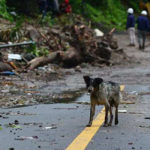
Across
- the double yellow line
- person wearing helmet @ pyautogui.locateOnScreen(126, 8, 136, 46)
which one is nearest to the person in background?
person wearing helmet @ pyautogui.locateOnScreen(126, 8, 136, 46)

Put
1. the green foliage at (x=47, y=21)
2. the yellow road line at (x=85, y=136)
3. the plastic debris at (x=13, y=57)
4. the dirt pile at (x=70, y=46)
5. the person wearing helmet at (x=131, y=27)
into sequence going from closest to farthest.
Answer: the yellow road line at (x=85, y=136), the plastic debris at (x=13, y=57), the dirt pile at (x=70, y=46), the green foliage at (x=47, y=21), the person wearing helmet at (x=131, y=27)

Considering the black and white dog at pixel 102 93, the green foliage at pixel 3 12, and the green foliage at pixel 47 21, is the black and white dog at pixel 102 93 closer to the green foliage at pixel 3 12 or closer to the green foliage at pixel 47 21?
the green foliage at pixel 3 12

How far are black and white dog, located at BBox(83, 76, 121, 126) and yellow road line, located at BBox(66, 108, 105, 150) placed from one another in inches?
10.0

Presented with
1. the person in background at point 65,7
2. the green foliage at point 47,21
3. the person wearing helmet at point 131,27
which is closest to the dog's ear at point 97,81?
the green foliage at point 47,21

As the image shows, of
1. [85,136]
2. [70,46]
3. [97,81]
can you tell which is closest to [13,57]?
[70,46]

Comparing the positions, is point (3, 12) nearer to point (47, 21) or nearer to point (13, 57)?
point (47, 21)

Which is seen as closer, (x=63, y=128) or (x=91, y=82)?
(x=63, y=128)

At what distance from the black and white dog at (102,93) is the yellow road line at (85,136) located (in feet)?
0.83

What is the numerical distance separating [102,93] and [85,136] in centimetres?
138

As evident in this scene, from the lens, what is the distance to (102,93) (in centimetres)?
1023

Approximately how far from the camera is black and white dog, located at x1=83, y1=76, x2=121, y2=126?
32.9 ft

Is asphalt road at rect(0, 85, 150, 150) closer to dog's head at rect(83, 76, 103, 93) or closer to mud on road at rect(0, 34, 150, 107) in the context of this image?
dog's head at rect(83, 76, 103, 93)

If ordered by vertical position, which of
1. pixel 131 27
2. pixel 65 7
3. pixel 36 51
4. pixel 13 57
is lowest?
pixel 13 57

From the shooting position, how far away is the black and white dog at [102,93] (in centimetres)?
1002
